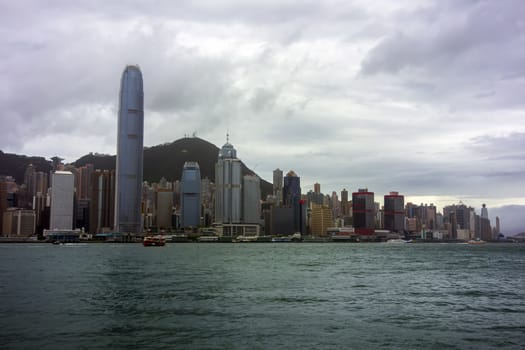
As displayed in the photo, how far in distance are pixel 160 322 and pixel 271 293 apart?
70.0 ft

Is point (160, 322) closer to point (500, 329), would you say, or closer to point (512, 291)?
point (500, 329)

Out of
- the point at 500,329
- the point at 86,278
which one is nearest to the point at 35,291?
the point at 86,278

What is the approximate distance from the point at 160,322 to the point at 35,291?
1076 inches

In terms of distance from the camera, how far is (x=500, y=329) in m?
41.8

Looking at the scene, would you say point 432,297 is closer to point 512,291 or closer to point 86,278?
point 512,291

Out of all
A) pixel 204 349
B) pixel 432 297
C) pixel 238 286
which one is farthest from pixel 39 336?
pixel 432 297

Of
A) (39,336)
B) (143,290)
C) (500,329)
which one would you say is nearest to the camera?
(39,336)

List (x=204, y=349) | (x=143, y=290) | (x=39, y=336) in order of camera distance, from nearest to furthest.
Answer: (x=204, y=349) < (x=39, y=336) < (x=143, y=290)

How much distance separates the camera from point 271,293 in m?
62.1

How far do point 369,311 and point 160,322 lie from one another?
1959 cm

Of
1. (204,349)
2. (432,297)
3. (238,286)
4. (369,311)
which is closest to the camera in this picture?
(204,349)

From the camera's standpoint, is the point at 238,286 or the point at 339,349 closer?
the point at 339,349

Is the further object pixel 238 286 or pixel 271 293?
pixel 238 286

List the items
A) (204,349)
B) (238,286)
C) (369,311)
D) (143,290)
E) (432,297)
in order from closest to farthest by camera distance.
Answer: (204,349) → (369,311) → (432,297) → (143,290) → (238,286)
